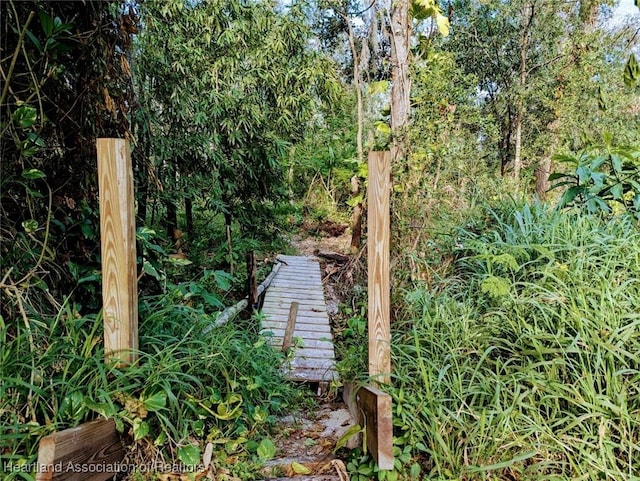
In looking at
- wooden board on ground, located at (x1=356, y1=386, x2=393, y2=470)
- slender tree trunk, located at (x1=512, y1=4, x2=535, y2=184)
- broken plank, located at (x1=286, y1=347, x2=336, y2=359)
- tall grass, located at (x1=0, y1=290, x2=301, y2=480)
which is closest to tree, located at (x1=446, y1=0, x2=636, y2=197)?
slender tree trunk, located at (x1=512, y1=4, x2=535, y2=184)

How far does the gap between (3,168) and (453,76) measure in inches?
209

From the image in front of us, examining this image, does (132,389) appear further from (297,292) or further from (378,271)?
(297,292)

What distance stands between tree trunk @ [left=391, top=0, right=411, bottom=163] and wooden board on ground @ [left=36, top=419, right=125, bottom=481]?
10.3 ft

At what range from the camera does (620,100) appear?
23.6ft

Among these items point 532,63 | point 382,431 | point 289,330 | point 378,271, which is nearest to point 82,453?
point 382,431

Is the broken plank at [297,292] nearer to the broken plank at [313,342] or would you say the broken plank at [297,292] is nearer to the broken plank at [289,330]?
the broken plank at [289,330]

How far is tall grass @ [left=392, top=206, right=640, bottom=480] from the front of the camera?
168 centimetres

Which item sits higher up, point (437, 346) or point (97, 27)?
point (97, 27)

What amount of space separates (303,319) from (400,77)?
9.01 ft

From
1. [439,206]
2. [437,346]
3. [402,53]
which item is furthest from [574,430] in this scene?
[402,53]

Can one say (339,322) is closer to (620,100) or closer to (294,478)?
(294,478)

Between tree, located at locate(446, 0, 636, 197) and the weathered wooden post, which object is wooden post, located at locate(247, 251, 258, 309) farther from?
tree, located at locate(446, 0, 636, 197)

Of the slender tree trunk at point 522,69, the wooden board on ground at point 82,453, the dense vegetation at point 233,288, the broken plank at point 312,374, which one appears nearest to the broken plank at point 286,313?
the dense vegetation at point 233,288

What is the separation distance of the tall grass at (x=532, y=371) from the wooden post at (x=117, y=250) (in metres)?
1.30
